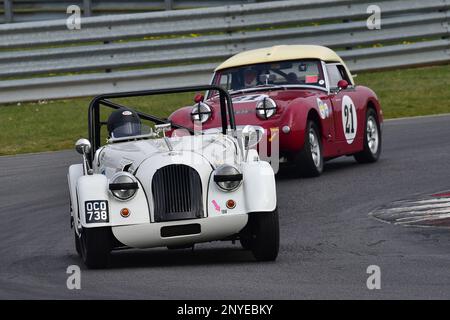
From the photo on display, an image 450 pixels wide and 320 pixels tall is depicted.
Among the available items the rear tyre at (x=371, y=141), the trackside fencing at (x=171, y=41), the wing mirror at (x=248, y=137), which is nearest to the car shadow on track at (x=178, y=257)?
the wing mirror at (x=248, y=137)

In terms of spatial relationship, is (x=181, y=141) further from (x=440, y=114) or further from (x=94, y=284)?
(x=440, y=114)

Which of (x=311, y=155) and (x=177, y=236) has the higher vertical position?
(x=177, y=236)

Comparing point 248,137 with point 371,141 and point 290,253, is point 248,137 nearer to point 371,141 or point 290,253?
point 290,253

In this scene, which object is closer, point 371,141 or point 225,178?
point 225,178

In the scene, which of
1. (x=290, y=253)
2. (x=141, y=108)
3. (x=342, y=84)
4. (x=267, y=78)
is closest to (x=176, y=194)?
(x=290, y=253)

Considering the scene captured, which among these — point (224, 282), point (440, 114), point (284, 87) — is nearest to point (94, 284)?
point (224, 282)

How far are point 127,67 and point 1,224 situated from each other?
900cm

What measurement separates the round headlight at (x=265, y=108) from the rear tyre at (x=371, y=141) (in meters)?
1.90

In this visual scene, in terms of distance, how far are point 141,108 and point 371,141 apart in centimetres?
570

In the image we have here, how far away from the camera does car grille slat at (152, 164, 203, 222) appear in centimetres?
863

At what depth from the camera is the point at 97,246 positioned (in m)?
8.64

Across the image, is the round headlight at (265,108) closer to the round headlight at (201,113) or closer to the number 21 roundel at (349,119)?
the round headlight at (201,113)

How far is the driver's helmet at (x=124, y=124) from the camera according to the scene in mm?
9766

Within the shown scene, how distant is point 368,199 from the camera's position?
39.1 feet
